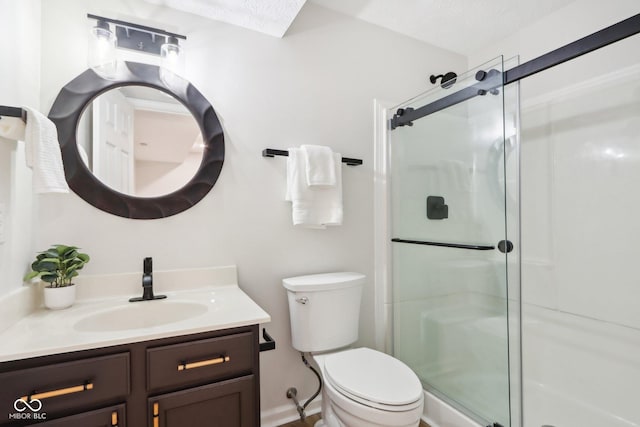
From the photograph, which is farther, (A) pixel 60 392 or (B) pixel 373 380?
(B) pixel 373 380

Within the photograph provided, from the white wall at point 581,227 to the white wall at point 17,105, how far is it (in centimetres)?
249

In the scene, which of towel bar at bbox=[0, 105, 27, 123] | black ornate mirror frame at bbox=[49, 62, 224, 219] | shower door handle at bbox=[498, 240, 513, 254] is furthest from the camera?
shower door handle at bbox=[498, 240, 513, 254]

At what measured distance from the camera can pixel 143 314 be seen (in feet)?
4.39

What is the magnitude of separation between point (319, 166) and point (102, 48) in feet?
3.59

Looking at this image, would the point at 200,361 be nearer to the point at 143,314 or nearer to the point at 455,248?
the point at 143,314

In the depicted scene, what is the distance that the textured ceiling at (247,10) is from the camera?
4.91 feet

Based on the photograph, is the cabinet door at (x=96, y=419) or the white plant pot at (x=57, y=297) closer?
the cabinet door at (x=96, y=419)

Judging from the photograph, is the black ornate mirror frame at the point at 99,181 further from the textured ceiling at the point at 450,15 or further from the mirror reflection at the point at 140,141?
the textured ceiling at the point at 450,15

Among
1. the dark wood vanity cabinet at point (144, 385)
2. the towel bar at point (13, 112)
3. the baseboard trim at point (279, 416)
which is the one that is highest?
the towel bar at point (13, 112)

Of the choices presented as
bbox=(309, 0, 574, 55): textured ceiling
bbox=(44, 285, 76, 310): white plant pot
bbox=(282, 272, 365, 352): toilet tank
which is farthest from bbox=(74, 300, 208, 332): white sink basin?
bbox=(309, 0, 574, 55): textured ceiling

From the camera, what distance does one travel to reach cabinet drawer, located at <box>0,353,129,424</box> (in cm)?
86

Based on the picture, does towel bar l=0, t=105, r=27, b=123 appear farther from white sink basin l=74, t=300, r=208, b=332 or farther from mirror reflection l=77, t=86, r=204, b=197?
white sink basin l=74, t=300, r=208, b=332

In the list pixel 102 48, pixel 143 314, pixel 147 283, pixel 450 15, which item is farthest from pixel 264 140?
pixel 450 15

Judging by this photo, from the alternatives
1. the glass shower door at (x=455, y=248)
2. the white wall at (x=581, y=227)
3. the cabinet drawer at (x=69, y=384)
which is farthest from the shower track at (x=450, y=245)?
the cabinet drawer at (x=69, y=384)
